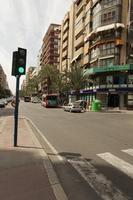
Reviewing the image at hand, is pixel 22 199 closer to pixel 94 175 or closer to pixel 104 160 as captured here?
pixel 94 175

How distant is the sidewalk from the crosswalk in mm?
906

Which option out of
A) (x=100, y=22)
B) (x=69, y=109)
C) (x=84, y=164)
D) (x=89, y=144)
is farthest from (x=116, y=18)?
(x=84, y=164)

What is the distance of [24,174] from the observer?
809 centimetres

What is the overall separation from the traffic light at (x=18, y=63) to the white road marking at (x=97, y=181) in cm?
358

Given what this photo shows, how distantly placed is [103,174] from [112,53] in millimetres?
50405

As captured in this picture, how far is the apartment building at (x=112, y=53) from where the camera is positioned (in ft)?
183

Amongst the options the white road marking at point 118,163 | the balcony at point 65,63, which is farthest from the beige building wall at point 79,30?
the white road marking at point 118,163

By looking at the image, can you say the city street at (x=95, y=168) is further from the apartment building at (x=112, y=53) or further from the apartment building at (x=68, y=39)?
the apartment building at (x=68, y=39)

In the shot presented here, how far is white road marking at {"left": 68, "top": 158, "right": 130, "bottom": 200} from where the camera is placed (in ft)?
21.8

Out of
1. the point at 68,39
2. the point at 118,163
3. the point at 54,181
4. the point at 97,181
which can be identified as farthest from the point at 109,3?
the point at 54,181

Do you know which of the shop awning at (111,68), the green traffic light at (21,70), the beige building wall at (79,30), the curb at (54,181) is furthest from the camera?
the beige building wall at (79,30)

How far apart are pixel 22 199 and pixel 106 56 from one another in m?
53.6

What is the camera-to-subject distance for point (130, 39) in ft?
186

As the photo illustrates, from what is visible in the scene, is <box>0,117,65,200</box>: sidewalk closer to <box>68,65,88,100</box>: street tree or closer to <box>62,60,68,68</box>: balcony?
<box>68,65,88,100</box>: street tree
